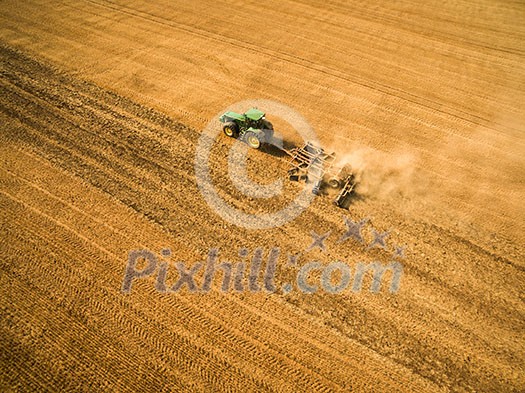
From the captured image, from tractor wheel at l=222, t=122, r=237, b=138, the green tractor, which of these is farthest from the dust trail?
tractor wheel at l=222, t=122, r=237, b=138

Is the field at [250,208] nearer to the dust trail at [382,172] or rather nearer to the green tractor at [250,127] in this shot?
the dust trail at [382,172]

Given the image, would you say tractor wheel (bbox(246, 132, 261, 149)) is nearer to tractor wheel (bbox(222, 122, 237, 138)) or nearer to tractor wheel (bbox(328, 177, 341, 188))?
tractor wheel (bbox(222, 122, 237, 138))

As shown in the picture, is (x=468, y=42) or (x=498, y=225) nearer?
(x=498, y=225)

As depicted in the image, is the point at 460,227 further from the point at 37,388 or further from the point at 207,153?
the point at 37,388

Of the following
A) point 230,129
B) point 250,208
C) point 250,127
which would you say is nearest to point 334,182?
point 250,208

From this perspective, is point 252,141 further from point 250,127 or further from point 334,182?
point 334,182

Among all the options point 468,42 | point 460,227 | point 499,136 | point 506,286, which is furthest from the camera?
point 468,42

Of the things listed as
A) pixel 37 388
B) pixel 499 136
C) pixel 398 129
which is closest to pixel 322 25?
pixel 398 129

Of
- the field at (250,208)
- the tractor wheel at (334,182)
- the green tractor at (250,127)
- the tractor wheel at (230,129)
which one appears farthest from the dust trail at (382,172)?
the tractor wheel at (230,129)
